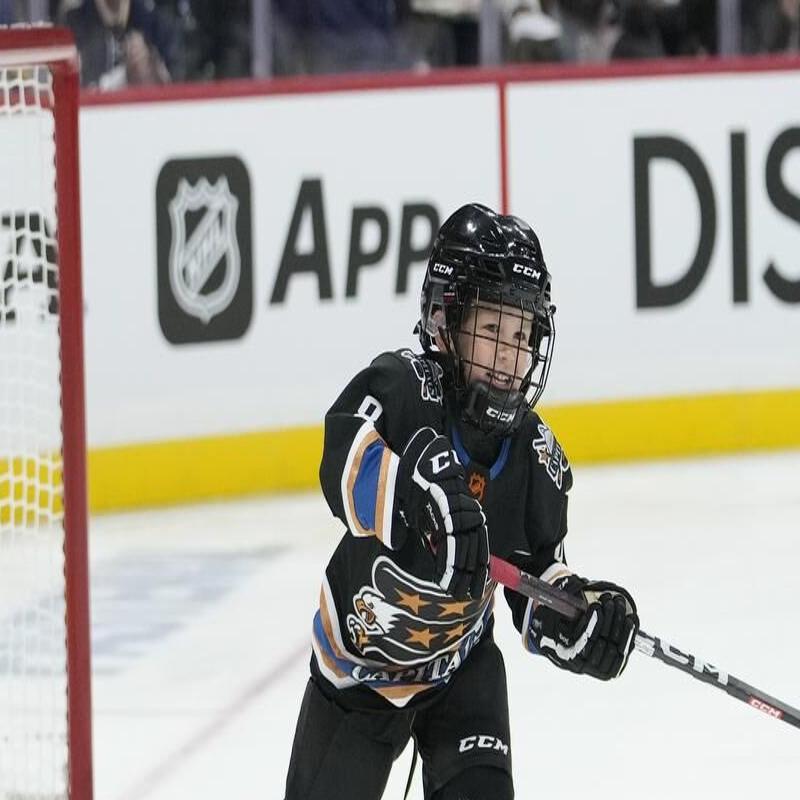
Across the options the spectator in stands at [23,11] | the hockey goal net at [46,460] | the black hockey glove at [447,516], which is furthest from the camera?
the spectator in stands at [23,11]

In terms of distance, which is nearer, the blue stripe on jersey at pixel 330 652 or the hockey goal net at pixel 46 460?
the blue stripe on jersey at pixel 330 652

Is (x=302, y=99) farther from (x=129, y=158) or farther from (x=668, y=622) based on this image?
(x=668, y=622)

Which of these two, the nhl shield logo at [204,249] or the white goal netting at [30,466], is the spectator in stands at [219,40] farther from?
the white goal netting at [30,466]

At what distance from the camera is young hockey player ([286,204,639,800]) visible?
8.14 feet

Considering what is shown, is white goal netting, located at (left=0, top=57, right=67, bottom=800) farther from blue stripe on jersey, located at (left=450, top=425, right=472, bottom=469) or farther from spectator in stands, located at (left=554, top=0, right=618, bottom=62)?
spectator in stands, located at (left=554, top=0, right=618, bottom=62)

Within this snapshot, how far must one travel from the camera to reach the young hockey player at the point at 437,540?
2.48m

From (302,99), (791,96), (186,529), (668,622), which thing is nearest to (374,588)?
(668,622)

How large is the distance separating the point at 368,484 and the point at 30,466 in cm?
200

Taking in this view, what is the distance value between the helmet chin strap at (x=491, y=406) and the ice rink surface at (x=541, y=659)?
1346mm

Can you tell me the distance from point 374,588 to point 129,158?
3535mm

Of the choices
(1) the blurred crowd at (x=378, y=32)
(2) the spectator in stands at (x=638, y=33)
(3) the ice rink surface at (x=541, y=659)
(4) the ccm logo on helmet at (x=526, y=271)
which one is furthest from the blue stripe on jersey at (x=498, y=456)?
(2) the spectator in stands at (x=638, y=33)

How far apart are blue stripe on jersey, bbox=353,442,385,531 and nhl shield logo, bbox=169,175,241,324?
3618 millimetres

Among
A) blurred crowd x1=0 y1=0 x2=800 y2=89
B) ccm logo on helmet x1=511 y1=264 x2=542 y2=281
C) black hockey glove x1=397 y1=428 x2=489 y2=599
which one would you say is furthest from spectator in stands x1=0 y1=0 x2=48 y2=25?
black hockey glove x1=397 y1=428 x2=489 y2=599

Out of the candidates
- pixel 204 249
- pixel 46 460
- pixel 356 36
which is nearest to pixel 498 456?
pixel 46 460
